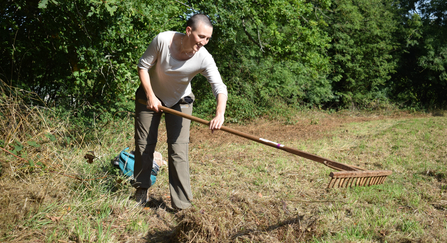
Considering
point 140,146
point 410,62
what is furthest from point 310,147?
point 410,62

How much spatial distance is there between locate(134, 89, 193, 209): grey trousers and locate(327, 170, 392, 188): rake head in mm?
1447

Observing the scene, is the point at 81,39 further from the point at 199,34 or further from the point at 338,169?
the point at 338,169

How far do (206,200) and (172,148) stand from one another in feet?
2.15

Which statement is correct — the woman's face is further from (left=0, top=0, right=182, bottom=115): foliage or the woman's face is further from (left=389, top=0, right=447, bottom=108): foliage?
(left=389, top=0, right=447, bottom=108): foliage

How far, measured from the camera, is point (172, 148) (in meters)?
3.53

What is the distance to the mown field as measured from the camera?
2.89 metres

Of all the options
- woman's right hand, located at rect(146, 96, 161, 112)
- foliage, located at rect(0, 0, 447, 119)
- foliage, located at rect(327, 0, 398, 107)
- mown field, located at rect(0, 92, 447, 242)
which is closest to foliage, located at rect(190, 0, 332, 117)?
foliage, located at rect(0, 0, 447, 119)

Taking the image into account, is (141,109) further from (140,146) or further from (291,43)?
(291,43)

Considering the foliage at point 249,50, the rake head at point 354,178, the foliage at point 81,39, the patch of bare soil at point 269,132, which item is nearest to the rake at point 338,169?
the rake head at point 354,178

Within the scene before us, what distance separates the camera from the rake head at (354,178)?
115 inches

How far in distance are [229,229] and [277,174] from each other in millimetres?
2379

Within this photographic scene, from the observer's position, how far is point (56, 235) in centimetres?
281

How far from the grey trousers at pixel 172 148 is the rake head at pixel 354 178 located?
1447mm

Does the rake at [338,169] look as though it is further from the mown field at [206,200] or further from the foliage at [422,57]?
the foliage at [422,57]
